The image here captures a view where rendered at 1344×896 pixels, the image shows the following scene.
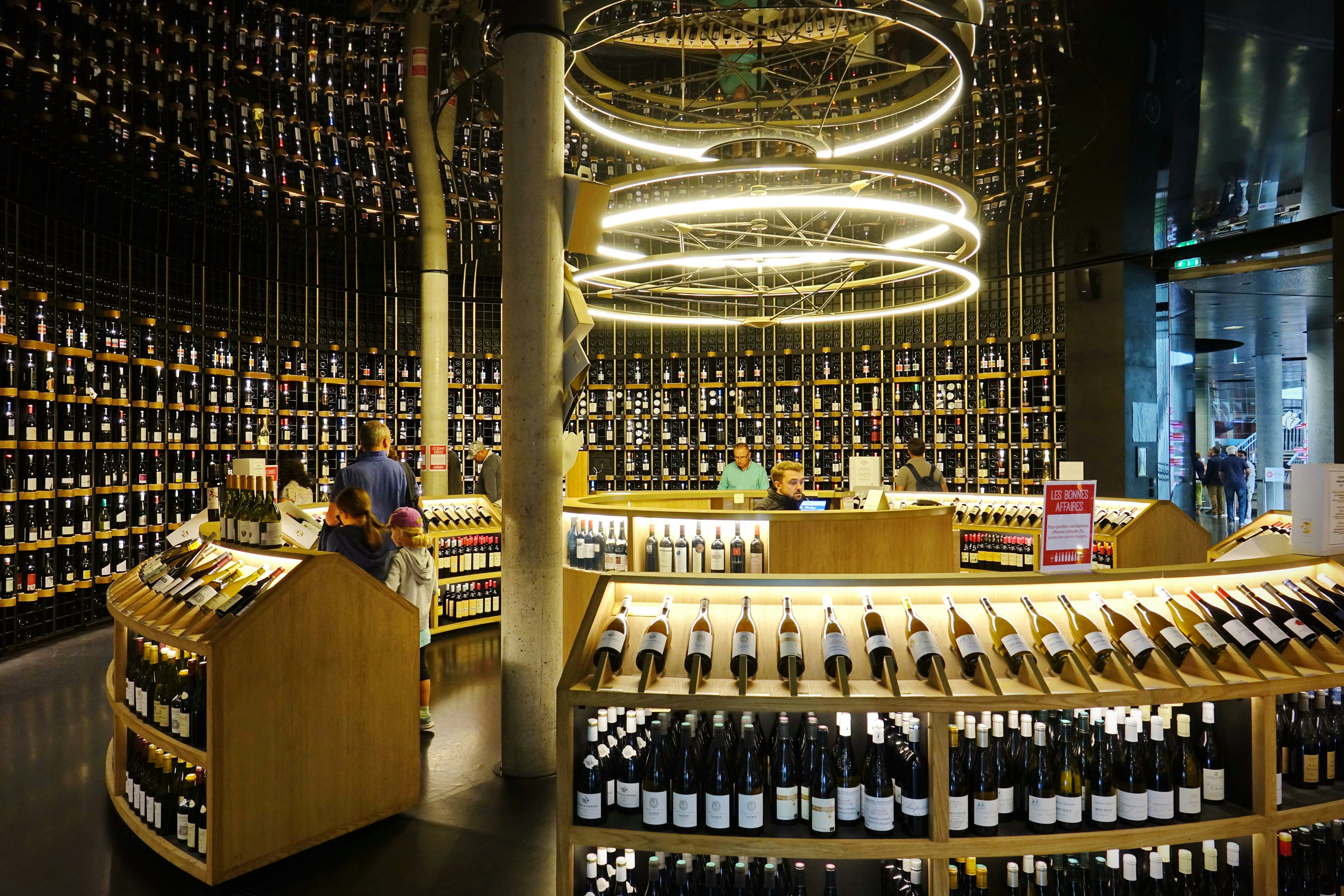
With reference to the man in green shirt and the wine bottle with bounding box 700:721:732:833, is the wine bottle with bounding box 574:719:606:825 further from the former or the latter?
the man in green shirt

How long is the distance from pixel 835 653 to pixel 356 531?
109 inches

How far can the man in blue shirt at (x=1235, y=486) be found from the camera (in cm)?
1578

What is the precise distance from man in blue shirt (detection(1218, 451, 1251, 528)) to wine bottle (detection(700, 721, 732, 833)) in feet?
53.8

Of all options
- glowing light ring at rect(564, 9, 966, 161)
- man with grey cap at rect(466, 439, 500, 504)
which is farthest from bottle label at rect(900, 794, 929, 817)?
man with grey cap at rect(466, 439, 500, 504)

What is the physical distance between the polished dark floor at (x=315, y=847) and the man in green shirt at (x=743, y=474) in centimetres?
361

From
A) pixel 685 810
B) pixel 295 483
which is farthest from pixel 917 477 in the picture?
pixel 685 810

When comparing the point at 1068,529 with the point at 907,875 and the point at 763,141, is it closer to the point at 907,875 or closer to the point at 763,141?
the point at 907,875

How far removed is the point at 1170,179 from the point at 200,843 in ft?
33.1

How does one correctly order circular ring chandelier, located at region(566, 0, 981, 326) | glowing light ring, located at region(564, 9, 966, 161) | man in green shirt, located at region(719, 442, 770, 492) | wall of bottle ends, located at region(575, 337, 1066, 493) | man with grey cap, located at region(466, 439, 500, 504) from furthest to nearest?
wall of bottle ends, located at region(575, 337, 1066, 493) → man with grey cap, located at region(466, 439, 500, 504) → man in green shirt, located at region(719, 442, 770, 492) → glowing light ring, located at region(564, 9, 966, 161) → circular ring chandelier, located at region(566, 0, 981, 326)

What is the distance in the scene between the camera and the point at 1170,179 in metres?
8.88

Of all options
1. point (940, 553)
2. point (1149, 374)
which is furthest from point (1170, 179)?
point (940, 553)

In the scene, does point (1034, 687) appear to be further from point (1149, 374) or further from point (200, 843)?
point (1149, 374)

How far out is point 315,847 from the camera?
3.47 m

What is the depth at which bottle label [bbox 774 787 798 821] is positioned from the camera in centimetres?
244
